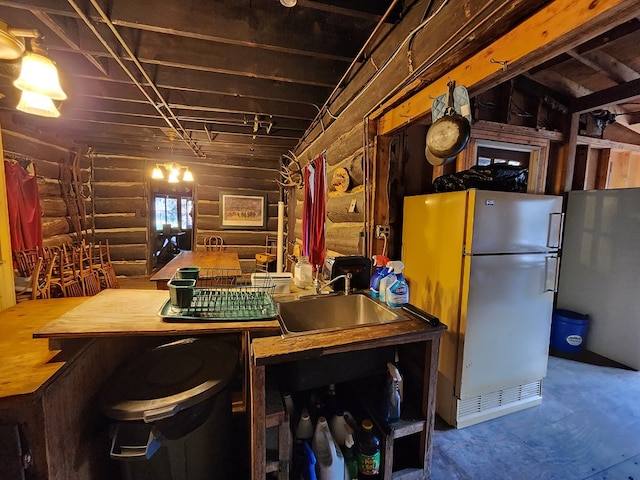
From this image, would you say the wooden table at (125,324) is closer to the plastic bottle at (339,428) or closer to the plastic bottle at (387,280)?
the plastic bottle at (339,428)

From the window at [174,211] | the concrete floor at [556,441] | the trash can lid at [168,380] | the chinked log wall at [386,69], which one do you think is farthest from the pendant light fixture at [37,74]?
the window at [174,211]

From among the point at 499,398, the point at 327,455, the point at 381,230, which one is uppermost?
the point at 381,230

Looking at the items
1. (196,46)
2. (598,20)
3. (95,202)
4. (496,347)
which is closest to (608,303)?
(496,347)

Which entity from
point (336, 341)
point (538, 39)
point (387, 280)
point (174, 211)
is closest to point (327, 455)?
point (336, 341)

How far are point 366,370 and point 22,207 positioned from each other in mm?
4411

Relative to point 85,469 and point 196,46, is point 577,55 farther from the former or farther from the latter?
point 85,469

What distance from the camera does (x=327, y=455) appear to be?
1243 millimetres

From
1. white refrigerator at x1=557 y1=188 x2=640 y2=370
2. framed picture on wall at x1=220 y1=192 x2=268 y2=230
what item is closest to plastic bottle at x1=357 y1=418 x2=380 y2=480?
white refrigerator at x1=557 y1=188 x2=640 y2=370

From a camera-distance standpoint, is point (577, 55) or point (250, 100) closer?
point (577, 55)

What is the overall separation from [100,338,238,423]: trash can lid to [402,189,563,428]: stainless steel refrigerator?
155cm

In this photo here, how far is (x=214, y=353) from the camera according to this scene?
1.44 metres

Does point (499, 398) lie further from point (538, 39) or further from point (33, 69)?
point (33, 69)

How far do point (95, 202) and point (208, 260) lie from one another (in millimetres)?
3318

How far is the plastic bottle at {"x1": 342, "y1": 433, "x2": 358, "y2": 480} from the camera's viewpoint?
4.27 ft
